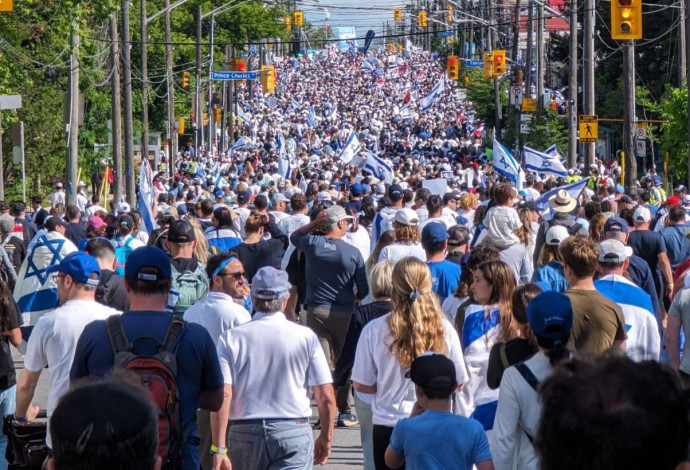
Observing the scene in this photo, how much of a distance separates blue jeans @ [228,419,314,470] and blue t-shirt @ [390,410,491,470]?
42.8 inches

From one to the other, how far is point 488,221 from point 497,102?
166 ft

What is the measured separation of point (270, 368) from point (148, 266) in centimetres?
111

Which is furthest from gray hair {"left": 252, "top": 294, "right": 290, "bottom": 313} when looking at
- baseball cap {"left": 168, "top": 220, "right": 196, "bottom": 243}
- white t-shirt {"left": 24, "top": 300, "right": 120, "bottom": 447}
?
baseball cap {"left": 168, "top": 220, "right": 196, "bottom": 243}

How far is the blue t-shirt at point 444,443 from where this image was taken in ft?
16.5

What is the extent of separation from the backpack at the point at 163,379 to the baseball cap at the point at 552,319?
1.40 m

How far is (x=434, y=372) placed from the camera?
5.25 meters

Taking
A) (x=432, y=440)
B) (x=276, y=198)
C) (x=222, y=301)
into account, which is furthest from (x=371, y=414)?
(x=276, y=198)

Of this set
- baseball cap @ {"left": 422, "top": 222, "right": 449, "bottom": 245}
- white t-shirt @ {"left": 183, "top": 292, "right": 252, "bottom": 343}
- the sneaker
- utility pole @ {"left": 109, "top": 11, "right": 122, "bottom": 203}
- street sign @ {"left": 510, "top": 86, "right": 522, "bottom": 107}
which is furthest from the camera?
street sign @ {"left": 510, "top": 86, "right": 522, "bottom": 107}

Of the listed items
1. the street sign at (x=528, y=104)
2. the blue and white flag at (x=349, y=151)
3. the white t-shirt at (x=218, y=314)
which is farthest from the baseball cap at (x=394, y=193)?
the street sign at (x=528, y=104)

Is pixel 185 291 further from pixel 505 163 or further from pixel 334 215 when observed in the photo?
pixel 505 163

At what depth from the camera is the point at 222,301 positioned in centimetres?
743

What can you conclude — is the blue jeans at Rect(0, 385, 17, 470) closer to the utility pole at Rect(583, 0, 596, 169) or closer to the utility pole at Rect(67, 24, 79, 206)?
the utility pole at Rect(67, 24, 79, 206)

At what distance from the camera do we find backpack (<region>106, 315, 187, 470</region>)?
4555mm

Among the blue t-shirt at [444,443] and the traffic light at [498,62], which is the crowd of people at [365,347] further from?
the traffic light at [498,62]
